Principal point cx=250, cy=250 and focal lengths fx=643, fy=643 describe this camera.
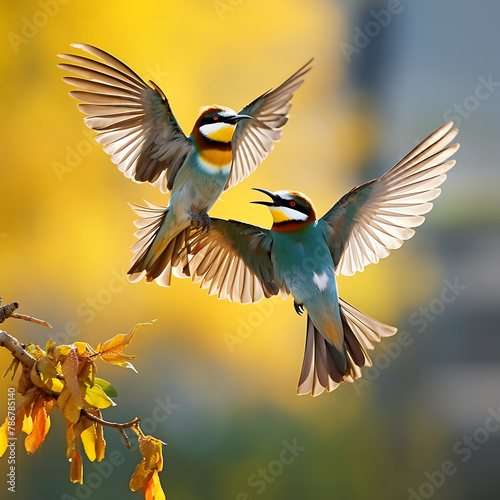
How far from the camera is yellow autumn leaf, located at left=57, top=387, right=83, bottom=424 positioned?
35 cm

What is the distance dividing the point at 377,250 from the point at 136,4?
1.38 metres

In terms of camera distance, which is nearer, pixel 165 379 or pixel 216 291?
pixel 216 291

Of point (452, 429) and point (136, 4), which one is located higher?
point (136, 4)

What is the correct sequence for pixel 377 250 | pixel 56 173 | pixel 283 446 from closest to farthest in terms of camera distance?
pixel 377 250
pixel 56 173
pixel 283 446

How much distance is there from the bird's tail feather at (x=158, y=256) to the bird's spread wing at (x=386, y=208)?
0.15m

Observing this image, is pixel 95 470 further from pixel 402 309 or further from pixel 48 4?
pixel 48 4

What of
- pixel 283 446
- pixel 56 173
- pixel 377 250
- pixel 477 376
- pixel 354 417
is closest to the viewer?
pixel 377 250

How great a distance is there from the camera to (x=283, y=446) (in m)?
1.75

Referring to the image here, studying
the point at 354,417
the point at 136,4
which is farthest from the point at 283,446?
the point at 136,4

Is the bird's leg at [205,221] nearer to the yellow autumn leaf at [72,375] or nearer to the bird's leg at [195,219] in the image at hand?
the bird's leg at [195,219]

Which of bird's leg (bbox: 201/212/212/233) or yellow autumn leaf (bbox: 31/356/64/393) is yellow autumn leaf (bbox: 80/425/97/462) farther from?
bird's leg (bbox: 201/212/212/233)

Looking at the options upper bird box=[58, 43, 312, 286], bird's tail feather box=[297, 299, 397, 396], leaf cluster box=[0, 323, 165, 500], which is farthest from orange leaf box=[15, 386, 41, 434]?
bird's tail feather box=[297, 299, 397, 396]

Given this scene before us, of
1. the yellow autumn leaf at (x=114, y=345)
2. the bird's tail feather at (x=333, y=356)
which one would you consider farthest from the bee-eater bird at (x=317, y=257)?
the yellow autumn leaf at (x=114, y=345)

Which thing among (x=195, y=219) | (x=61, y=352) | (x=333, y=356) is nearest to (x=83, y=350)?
(x=61, y=352)
